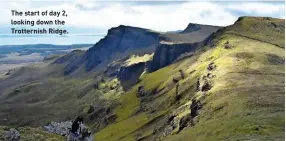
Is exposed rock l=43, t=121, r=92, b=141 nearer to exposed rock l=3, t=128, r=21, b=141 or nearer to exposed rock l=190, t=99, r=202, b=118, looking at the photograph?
exposed rock l=3, t=128, r=21, b=141

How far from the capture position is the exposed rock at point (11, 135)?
53.8 meters

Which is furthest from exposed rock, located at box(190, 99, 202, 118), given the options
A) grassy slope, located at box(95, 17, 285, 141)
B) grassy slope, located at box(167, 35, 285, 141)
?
grassy slope, located at box(167, 35, 285, 141)

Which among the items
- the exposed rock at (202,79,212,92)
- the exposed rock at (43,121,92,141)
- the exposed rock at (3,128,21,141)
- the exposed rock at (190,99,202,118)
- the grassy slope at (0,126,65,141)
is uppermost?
the exposed rock at (3,128,21,141)

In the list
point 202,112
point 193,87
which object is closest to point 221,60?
point 193,87

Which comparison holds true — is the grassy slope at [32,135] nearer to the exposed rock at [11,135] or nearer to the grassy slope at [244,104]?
the exposed rock at [11,135]

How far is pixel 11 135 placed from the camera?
5425 cm

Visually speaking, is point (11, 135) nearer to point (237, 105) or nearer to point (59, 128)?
point (59, 128)

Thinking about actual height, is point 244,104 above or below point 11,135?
below

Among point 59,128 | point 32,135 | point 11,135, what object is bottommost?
point 59,128

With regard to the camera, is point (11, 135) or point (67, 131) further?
point (67, 131)

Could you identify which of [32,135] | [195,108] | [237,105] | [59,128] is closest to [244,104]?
[237,105]

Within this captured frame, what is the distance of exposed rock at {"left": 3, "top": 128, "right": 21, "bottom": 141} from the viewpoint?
53781 millimetres

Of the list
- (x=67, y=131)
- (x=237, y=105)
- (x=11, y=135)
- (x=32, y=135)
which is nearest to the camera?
(x=11, y=135)

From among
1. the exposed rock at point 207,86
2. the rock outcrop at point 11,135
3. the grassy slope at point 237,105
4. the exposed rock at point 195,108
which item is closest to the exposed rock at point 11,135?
the rock outcrop at point 11,135
